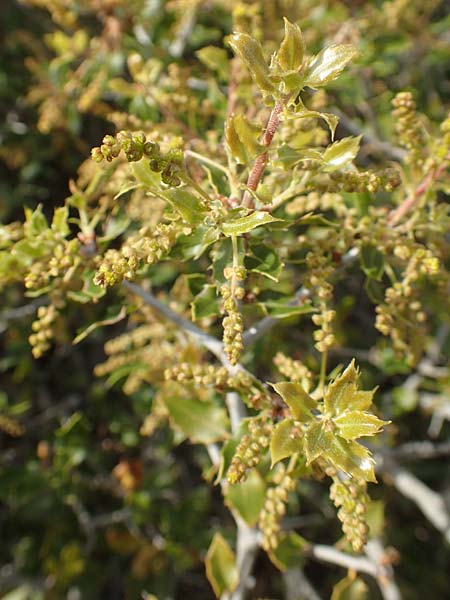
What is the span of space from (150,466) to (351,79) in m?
2.21

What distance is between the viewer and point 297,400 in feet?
4.18

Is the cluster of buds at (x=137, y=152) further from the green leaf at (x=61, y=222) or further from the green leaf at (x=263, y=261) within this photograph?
the green leaf at (x=61, y=222)

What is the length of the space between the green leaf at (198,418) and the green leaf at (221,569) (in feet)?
1.09

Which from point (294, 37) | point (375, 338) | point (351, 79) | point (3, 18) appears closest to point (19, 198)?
point (3, 18)

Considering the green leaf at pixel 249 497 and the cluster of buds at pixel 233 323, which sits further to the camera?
the green leaf at pixel 249 497

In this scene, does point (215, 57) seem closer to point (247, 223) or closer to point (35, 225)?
point (35, 225)

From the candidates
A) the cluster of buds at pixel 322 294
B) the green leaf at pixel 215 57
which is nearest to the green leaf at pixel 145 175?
the cluster of buds at pixel 322 294

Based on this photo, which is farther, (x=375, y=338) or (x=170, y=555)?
(x=375, y=338)

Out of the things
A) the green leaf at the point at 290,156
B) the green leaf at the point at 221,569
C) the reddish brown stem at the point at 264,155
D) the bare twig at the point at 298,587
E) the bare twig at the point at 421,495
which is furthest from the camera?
the bare twig at the point at 298,587

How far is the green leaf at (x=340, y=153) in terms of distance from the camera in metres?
1.29

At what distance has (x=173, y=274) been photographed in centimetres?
264

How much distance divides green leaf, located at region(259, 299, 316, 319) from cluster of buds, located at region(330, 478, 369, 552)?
469 millimetres

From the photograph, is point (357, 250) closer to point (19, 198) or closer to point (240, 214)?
point (240, 214)

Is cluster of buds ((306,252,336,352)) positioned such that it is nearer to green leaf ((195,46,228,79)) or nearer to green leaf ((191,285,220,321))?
green leaf ((191,285,220,321))
